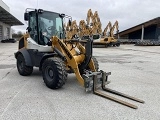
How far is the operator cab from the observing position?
6.87m

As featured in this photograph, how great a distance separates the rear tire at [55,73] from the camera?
17.8 feet

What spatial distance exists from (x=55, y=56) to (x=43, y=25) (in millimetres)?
1407

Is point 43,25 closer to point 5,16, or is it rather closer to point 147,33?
point 5,16

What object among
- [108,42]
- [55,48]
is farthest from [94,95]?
[108,42]

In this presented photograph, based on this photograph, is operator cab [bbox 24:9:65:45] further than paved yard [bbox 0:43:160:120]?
Yes

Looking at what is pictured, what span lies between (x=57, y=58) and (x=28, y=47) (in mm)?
1916

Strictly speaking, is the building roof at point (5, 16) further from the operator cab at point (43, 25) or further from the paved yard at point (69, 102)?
the paved yard at point (69, 102)

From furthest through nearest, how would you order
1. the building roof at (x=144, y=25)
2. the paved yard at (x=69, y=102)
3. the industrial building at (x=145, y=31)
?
the industrial building at (x=145, y=31), the building roof at (x=144, y=25), the paved yard at (x=69, y=102)

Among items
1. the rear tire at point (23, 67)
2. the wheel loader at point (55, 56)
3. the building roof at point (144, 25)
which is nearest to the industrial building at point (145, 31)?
the building roof at point (144, 25)

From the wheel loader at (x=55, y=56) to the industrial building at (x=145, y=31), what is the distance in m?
32.4

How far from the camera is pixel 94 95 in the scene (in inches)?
205

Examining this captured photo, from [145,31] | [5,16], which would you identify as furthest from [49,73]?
[145,31]

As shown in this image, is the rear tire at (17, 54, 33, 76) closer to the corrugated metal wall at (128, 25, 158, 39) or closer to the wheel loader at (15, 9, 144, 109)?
the wheel loader at (15, 9, 144, 109)

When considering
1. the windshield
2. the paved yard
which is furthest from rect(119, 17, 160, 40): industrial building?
the paved yard
